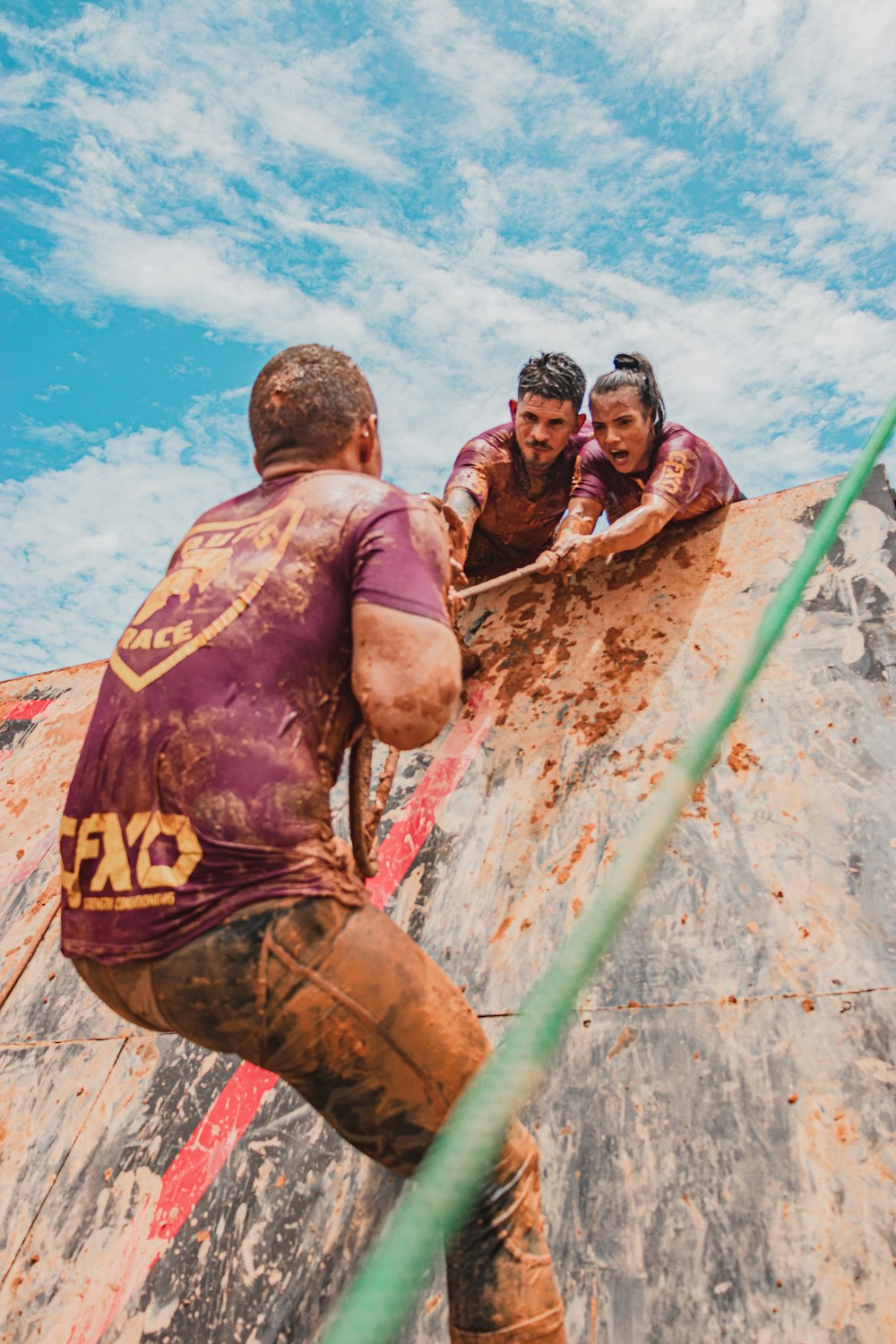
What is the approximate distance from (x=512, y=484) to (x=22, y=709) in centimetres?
266

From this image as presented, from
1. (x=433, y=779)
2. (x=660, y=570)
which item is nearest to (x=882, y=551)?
(x=660, y=570)

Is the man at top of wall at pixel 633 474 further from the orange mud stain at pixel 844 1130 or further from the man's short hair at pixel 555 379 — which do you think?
the orange mud stain at pixel 844 1130

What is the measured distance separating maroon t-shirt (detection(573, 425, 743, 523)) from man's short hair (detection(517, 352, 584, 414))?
0.22 metres

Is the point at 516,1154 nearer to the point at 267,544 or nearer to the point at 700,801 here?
the point at 267,544

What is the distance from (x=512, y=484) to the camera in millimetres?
3896

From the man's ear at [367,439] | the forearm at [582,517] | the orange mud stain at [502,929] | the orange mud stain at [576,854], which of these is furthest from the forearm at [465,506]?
the man's ear at [367,439]

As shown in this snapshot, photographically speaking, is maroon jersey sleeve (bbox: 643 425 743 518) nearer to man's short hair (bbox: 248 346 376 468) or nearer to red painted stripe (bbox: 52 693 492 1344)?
red painted stripe (bbox: 52 693 492 1344)

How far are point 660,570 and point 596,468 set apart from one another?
1.93ft

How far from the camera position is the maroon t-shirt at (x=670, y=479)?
3.29 m

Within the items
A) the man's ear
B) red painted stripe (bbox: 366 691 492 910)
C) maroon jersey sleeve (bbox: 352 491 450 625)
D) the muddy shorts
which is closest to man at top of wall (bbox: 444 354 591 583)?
red painted stripe (bbox: 366 691 492 910)

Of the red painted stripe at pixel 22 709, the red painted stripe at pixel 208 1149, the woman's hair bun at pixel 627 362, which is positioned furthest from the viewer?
the red painted stripe at pixel 22 709

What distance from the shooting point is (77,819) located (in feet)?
4.83

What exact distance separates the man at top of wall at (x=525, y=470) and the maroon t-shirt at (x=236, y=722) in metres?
1.94

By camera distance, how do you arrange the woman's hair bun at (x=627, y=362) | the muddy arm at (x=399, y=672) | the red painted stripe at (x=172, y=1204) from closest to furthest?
the muddy arm at (x=399, y=672) → the red painted stripe at (x=172, y=1204) → the woman's hair bun at (x=627, y=362)
